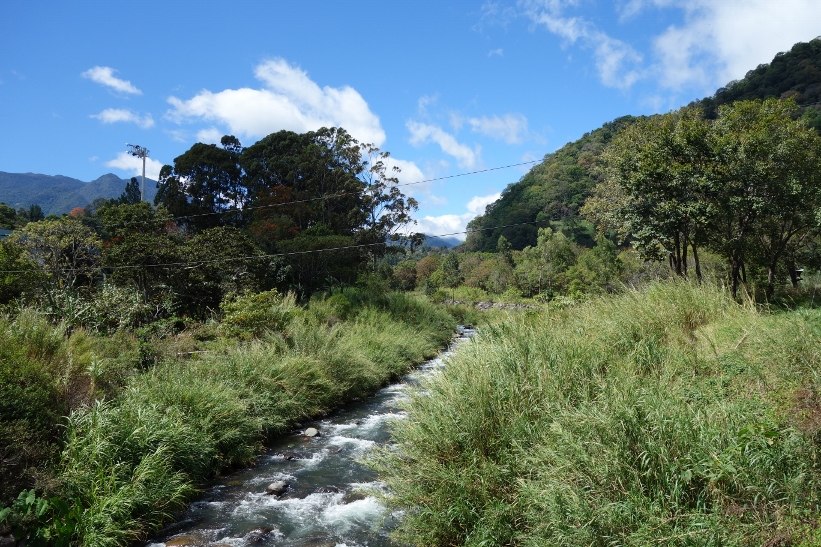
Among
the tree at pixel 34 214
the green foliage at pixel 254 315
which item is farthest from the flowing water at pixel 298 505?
the tree at pixel 34 214

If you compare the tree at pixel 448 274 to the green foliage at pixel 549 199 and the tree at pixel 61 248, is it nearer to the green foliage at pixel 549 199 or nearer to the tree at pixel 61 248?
the green foliage at pixel 549 199

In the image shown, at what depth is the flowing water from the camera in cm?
532

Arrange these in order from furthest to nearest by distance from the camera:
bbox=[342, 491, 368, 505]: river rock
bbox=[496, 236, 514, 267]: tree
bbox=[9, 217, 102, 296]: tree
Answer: bbox=[496, 236, 514, 267]: tree < bbox=[9, 217, 102, 296]: tree < bbox=[342, 491, 368, 505]: river rock

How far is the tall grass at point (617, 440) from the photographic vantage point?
3.23 metres

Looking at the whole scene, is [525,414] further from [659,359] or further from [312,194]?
[312,194]

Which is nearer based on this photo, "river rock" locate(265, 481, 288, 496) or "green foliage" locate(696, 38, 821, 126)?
"river rock" locate(265, 481, 288, 496)

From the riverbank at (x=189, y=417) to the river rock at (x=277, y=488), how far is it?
996 millimetres

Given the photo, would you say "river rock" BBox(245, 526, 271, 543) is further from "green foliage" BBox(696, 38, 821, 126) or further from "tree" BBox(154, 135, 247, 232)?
"green foliage" BBox(696, 38, 821, 126)

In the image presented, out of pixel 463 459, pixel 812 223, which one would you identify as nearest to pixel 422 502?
pixel 463 459

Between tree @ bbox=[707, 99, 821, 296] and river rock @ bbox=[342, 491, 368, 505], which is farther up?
tree @ bbox=[707, 99, 821, 296]

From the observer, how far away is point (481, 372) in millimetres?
5363

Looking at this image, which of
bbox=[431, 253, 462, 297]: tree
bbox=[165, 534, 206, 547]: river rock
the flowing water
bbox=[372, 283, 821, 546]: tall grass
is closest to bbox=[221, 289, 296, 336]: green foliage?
the flowing water

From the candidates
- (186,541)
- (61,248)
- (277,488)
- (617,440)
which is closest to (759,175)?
(617,440)

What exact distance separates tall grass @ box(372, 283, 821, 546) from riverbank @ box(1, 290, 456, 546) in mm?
2863
